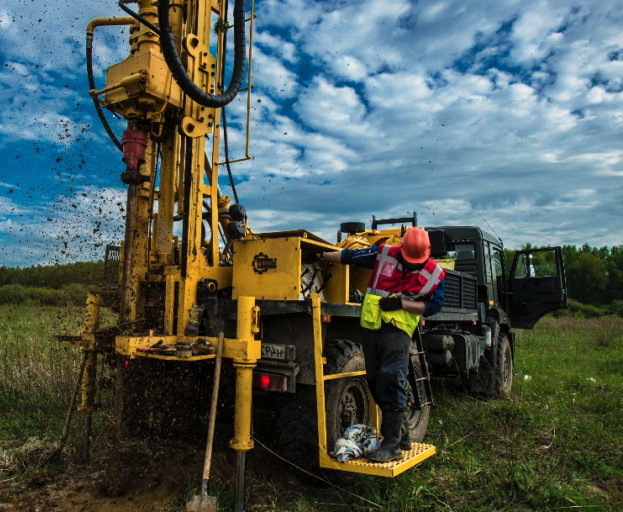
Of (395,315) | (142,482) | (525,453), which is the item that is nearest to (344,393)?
(395,315)

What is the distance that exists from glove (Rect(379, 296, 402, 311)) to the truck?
0.44 meters

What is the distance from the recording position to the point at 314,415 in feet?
14.0

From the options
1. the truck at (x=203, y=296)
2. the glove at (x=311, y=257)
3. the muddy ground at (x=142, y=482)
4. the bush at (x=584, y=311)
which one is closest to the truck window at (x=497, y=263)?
the truck at (x=203, y=296)

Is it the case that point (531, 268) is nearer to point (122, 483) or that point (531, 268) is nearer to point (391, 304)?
point (391, 304)

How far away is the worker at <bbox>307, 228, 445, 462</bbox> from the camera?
426 centimetres

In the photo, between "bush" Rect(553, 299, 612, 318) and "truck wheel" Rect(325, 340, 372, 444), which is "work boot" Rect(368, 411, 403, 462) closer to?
"truck wheel" Rect(325, 340, 372, 444)

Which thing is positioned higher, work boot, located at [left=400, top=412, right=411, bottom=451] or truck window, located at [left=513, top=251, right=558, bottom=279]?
truck window, located at [left=513, top=251, right=558, bottom=279]

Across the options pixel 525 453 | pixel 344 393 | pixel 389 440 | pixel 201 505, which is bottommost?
pixel 525 453

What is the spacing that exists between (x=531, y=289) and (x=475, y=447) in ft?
16.6

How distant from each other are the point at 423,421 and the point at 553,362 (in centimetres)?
843

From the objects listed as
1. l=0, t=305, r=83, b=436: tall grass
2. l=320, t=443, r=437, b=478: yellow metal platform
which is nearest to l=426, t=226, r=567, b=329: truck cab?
→ l=320, t=443, r=437, b=478: yellow metal platform

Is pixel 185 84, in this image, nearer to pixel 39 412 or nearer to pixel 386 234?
pixel 386 234

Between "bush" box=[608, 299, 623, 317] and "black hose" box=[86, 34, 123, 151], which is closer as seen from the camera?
"black hose" box=[86, 34, 123, 151]

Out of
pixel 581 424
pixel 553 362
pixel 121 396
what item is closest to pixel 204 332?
pixel 121 396
